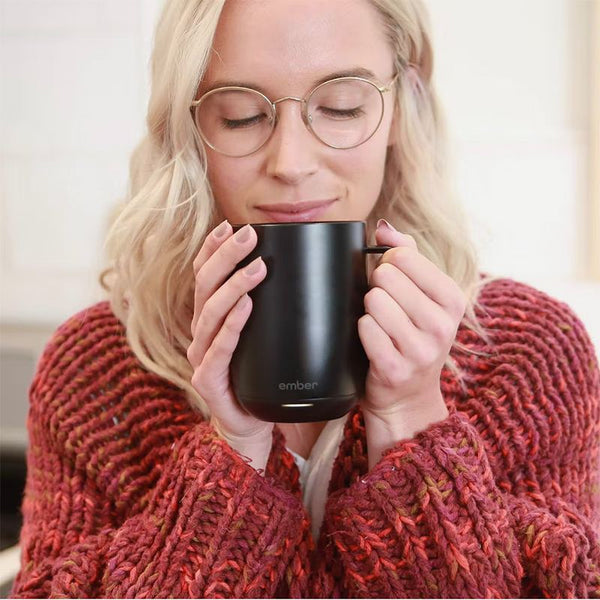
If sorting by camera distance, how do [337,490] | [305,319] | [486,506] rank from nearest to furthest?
[305,319] < [486,506] < [337,490]

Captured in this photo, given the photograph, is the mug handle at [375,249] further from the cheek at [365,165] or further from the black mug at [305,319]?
the cheek at [365,165]

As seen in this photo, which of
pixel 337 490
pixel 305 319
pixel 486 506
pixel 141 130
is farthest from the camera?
pixel 141 130

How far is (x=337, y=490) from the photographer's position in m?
0.83

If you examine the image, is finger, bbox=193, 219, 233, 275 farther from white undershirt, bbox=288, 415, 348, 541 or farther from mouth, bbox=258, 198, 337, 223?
white undershirt, bbox=288, 415, 348, 541

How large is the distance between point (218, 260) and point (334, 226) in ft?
0.34

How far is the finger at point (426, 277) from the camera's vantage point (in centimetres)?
66

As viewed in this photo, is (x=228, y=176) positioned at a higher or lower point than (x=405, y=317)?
higher

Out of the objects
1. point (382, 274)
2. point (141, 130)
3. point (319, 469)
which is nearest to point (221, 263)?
point (382, 274)

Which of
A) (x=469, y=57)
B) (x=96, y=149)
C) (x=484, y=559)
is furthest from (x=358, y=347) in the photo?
(x=96, y=149)

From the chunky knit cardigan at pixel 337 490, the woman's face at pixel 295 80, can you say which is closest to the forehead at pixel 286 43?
the woman's face at pixel 295 80

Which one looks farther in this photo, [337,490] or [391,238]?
[337,490]

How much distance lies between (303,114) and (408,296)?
0.27 m

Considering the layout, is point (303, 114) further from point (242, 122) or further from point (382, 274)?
point (382, 274)

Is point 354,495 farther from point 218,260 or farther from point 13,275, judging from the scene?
point 13,275
